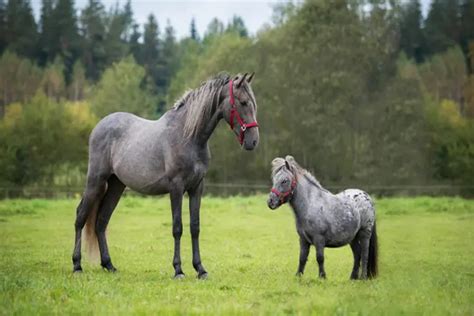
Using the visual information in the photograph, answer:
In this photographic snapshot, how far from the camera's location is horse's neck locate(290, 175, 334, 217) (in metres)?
10.2

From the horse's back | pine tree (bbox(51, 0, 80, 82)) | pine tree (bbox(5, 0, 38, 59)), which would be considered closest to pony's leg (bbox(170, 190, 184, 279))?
the horse's back

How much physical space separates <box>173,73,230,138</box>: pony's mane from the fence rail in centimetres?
2504

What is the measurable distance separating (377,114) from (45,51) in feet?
166

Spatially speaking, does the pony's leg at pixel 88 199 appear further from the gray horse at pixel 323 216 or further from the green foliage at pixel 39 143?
the green foliage at pixel 39 143

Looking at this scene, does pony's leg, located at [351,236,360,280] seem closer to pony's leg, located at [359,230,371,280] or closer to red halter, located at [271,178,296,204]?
pony's leg, located at [359,230,371,280]

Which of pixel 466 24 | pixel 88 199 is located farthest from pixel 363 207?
pixel 466 24

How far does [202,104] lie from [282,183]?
180 cm

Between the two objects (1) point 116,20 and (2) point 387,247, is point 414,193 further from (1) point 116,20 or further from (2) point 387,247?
(1) point 116,20

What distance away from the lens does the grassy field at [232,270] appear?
7.55m

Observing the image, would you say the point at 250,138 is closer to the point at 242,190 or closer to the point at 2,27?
the point at 242,190

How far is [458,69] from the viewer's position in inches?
2446

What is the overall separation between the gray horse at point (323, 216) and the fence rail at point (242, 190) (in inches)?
984

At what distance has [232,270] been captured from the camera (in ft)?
39.2

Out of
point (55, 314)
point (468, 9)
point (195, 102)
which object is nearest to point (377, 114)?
point (468, 9)
